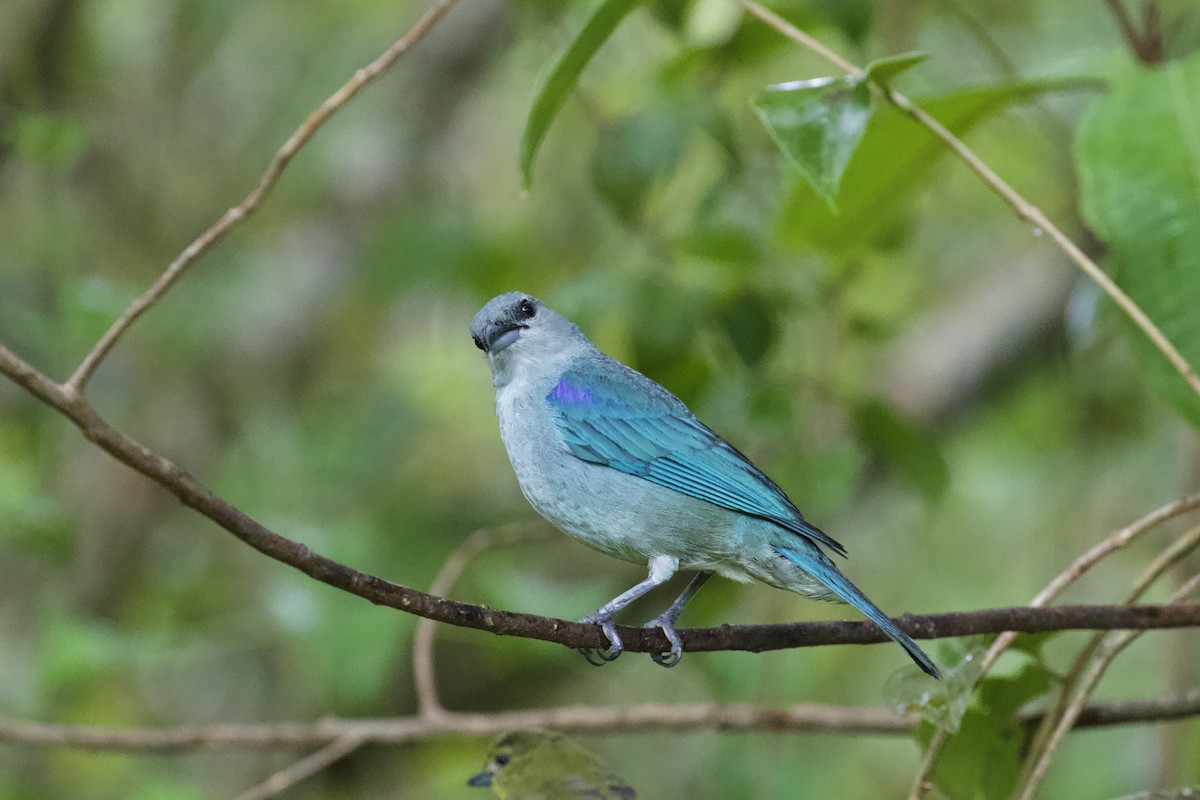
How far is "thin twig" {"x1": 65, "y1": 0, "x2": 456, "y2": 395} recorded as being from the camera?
65.3 inches

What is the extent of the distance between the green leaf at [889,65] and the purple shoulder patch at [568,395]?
3.13 feet

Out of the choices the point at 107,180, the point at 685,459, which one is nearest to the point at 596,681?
the point at 685,459

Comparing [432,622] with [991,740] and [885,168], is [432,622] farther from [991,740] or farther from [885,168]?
[885,168]

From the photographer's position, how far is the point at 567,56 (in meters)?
2.28

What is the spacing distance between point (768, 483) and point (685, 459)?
0.64 feet

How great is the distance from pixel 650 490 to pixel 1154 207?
47.3 inches

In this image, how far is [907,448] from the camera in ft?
10.9

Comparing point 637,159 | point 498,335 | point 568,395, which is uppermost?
point 637,159

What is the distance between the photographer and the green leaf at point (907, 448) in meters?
3.33

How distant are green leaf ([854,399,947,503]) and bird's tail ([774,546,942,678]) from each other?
37.8 inches

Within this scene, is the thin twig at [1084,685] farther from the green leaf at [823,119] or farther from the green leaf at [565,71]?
the green leaf at [565,71]

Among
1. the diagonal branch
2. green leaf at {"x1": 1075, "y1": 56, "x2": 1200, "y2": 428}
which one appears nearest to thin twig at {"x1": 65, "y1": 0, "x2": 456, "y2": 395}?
the diagonal branch

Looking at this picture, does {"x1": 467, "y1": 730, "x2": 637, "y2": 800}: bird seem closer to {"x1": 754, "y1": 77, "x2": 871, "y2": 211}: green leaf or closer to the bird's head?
the bird's head

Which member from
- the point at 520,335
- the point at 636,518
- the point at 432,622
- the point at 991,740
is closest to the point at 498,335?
the point at 520,335
